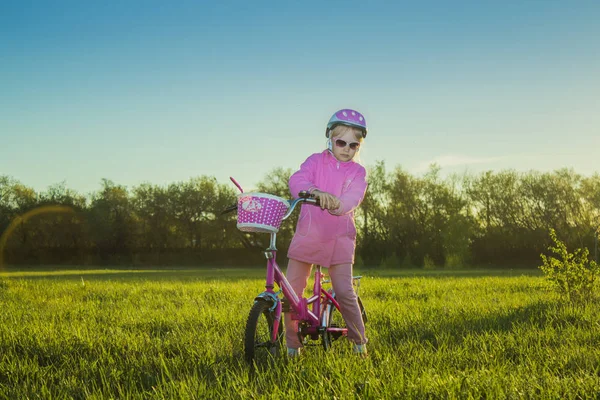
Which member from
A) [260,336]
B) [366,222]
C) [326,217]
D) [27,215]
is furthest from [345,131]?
[27,215]

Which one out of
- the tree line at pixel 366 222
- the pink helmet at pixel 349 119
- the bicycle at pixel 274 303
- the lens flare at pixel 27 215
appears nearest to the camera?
the bicycle at pixel 274 303

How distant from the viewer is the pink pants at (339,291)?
15.3 ft

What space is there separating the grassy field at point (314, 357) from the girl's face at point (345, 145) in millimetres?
1593

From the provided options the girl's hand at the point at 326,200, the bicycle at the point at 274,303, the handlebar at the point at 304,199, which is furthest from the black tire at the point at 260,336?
the girl's hand at the point at 326,200

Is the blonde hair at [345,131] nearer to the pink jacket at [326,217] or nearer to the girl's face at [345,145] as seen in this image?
the girl's face at [345,145]

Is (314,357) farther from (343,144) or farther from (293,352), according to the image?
(343,144)

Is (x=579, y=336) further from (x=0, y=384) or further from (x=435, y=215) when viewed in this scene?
(x=435, y=215)

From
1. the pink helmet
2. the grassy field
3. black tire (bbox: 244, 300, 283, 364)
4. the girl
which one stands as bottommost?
the grassy field

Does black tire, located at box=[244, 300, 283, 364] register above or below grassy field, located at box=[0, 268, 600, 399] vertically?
above

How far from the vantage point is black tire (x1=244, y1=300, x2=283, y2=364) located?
3988mm

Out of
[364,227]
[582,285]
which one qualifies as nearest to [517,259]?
[364,227]

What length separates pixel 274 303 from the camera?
4.27 meters

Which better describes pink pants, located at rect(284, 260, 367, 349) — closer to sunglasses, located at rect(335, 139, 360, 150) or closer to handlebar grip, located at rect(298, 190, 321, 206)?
handlebar grip, located at rect(298, 190, 321, 206)

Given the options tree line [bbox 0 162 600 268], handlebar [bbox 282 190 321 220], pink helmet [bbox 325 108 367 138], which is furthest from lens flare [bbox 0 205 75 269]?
handlebar [bbox 282 190 321 220]
